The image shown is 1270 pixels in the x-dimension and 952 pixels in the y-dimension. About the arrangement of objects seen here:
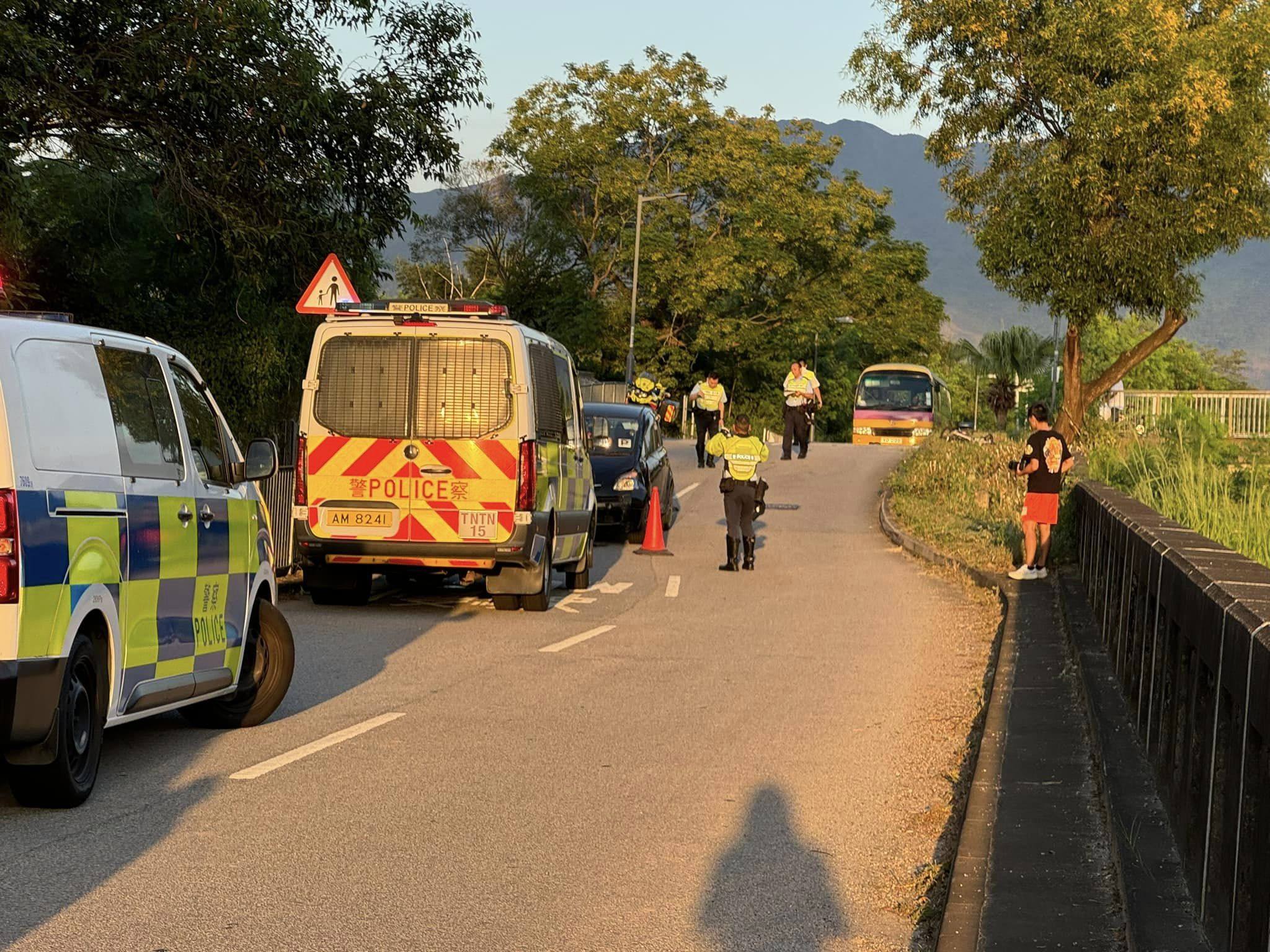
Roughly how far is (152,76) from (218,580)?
826 centimetres

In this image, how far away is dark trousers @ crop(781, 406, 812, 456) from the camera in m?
35.3

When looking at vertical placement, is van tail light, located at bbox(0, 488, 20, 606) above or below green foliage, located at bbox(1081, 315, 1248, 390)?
below

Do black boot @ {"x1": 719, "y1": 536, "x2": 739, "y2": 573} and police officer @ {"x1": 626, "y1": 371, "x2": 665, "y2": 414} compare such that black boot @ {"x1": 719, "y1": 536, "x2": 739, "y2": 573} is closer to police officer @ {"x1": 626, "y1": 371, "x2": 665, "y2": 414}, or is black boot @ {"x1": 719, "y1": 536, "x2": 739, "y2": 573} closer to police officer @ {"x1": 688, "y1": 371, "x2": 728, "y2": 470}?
police officer @ {"x1": 626, "y1": 371, "x2": 665, "y2": 414}

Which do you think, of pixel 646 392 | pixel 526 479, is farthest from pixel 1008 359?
pixel 526 479

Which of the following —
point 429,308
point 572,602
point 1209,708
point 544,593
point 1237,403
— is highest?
point 1237,403

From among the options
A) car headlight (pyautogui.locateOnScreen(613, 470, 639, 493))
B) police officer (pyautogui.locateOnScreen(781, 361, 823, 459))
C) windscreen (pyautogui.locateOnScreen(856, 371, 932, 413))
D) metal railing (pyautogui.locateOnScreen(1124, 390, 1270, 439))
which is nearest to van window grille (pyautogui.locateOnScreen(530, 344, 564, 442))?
car headlight (pyautogui.locateOnScreen(613, 470, 639, 493))

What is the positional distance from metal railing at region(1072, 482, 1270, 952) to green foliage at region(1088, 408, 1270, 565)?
6.43 feet

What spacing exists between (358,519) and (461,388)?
1383mm

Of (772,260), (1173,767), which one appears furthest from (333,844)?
(772,260)

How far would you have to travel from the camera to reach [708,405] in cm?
3138

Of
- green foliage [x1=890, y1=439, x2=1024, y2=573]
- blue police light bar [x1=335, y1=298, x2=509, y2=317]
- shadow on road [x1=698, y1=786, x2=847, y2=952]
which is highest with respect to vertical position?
blue police light bar [x1=335, y1=298, x2=509, y2=317]

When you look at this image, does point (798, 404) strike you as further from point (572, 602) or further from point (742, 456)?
point (572, 602)

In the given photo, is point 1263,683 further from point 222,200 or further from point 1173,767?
point 222,200

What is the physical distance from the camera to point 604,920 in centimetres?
571
